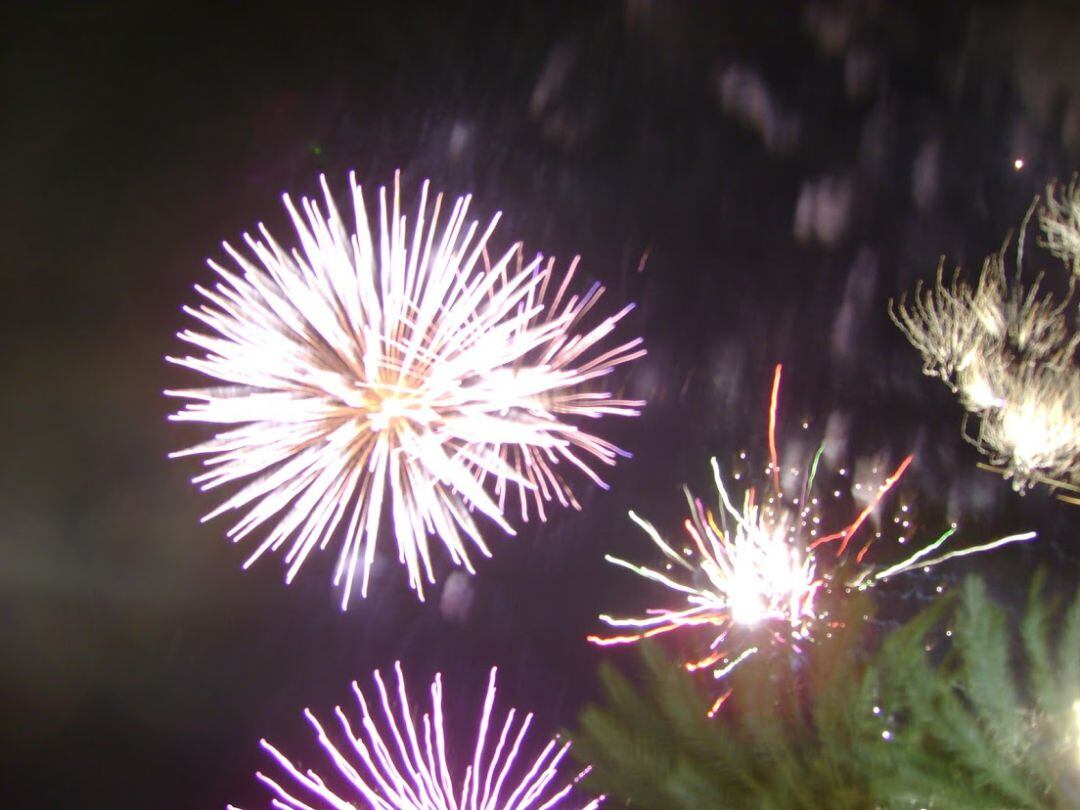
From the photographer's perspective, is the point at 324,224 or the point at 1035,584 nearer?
the point at 1035,584

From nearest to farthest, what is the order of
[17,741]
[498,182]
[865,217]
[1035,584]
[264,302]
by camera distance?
[1035,584], [264,302], [17,741], [498,182], [865,217]

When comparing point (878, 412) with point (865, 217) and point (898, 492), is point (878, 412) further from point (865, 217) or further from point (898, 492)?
point (865, 217)

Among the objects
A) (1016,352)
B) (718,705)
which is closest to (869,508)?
(1016,352)

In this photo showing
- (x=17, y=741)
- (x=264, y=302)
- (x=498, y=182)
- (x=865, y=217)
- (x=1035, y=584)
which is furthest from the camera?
(x=865, y=217)

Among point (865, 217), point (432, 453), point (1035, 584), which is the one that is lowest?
point (1035, 584)

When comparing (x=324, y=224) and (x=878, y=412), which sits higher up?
(x=878, y=412)

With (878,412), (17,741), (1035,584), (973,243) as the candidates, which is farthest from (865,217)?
(17,741)

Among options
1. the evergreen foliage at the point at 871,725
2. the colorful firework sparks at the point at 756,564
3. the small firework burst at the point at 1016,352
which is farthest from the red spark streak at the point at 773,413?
the evergreen foliage at the point at 871,725
